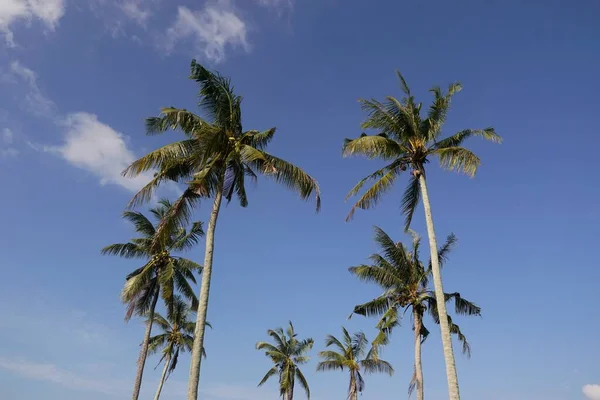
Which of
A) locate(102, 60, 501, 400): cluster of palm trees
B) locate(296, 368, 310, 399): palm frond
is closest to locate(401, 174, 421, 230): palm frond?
locate(102, 60, 501, 400): cluster of palm trees

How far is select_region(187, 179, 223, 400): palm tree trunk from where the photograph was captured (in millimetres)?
13195

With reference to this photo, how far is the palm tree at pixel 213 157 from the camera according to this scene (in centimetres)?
1625

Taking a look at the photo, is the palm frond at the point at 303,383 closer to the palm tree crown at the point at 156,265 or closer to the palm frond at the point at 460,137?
the palm tree crown at the point at 156,265

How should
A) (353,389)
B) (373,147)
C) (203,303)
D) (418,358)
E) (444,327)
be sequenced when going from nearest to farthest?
1. (203,303)
2. (444,327)
3. (373,147)
4. (418,358)
5. (353,389)

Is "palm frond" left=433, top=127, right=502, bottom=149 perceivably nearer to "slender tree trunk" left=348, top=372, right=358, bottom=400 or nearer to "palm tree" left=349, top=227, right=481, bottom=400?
"palm tree" left=349, top=227, right=481, bottom=400

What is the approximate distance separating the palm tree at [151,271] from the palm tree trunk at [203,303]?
1054 centimetres

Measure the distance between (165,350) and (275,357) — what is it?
987 cm

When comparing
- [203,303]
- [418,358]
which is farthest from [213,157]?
[418,358]

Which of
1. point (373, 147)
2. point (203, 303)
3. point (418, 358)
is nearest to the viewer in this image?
point (203, 303)

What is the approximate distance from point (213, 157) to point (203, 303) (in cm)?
548

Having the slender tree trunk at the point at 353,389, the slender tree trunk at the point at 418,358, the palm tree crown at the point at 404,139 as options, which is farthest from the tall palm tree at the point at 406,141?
the slender tree trunk at the point at 353,389

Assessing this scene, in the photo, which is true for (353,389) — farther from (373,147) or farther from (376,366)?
(373,147)

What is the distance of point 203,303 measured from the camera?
14414 millimetres

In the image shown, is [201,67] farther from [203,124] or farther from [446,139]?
[446,139]
